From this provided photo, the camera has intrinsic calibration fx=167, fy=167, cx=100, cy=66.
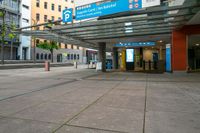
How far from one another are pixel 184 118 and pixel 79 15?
11.8 meters

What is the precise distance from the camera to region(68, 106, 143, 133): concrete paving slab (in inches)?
137

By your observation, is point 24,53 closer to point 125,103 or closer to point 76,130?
point 125,103

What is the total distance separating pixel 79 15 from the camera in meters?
13.8

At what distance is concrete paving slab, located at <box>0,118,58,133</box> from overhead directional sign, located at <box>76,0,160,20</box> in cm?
969

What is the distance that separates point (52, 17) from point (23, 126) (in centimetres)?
5105

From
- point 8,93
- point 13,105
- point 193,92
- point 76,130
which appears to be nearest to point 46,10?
point 8,93

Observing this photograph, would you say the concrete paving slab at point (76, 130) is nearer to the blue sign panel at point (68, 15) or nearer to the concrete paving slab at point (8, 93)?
the concrete paving slab at point (8, 93)

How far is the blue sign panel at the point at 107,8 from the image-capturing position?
11.1 m

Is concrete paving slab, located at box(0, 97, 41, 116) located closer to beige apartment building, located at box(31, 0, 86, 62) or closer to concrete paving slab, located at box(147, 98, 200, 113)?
concrete paving slab, located at box(147, 98, 200, 113)

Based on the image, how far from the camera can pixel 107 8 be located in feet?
39.5

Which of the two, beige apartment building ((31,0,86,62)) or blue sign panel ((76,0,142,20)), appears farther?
beige apartment building ((31,0,86,62))

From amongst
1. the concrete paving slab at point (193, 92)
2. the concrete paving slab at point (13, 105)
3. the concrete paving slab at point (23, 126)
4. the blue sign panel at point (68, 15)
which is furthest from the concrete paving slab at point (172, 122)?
the blue sign panel at point (68, 15)

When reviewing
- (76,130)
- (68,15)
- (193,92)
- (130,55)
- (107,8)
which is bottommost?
(76,130)

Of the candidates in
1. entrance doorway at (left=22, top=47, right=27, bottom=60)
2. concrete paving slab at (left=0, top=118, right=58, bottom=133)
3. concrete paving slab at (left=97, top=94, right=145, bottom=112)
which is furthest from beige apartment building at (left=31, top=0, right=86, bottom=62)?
concrete paving slab at (left=0, top=118, right=58, bottom=133)
